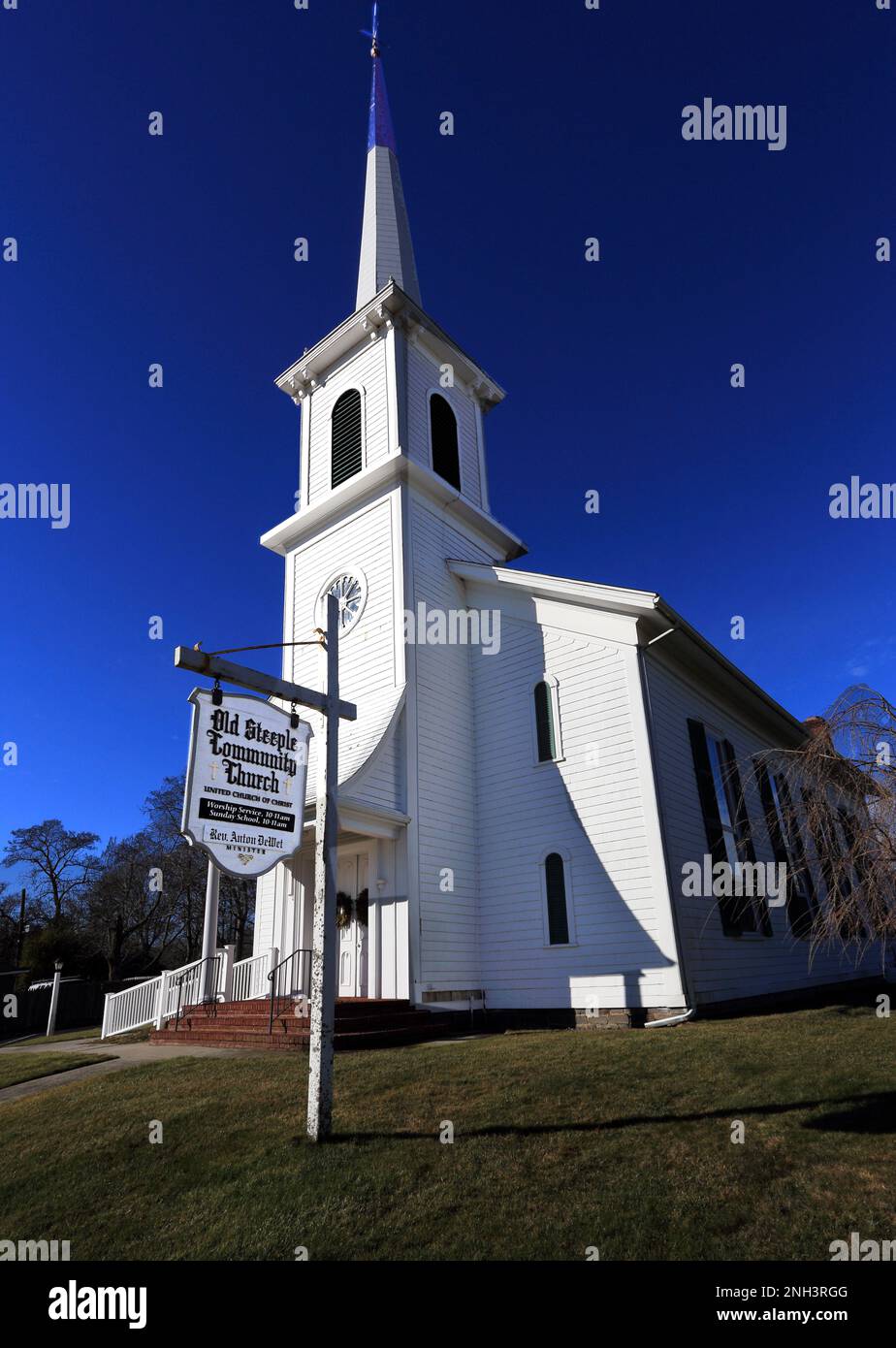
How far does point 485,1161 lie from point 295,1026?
272 inches

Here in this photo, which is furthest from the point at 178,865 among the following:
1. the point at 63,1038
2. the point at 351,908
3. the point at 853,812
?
the point at 853,812

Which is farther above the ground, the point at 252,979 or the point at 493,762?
the point at 493,762

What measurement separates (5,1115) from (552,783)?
9579 millimetres

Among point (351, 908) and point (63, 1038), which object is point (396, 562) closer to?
point (351, 908)

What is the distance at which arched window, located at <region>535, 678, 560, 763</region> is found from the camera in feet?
47.3

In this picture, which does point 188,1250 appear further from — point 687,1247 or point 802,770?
point 802,770

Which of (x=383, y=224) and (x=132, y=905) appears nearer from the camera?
(x=383, y=224)

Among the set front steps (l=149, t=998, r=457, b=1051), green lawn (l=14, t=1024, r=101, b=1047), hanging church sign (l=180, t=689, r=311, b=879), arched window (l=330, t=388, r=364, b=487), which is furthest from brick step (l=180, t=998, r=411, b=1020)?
arched window (l=330, t=388, r=364, b=487)

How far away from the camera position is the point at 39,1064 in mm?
11531

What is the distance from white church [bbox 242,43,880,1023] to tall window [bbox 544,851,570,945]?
35 millimetres

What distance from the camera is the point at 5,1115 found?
311 inches

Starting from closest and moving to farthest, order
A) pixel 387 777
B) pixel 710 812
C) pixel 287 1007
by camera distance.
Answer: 1. pixel 287 1007
2. pixel 387 777
3. pixel 710 812

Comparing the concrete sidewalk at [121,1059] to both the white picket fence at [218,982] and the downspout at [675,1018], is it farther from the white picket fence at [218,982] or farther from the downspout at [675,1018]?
the downspout at [675,1018]

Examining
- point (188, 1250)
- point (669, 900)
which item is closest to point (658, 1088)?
point (188, 1250)
